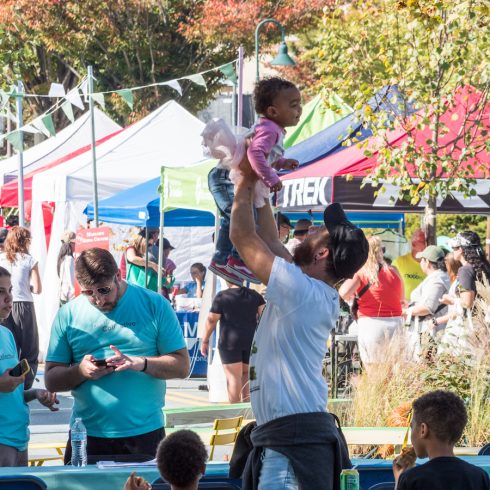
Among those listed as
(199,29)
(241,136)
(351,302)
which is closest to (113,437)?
(241,136)

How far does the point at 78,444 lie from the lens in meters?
5.69

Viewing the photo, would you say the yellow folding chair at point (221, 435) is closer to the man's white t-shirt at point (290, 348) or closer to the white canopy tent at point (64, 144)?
the man's white t-shirt at point (290, 348)

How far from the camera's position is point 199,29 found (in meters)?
31.3

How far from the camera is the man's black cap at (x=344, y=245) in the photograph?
4.14 m

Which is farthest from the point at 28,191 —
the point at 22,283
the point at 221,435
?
the point at 221,435

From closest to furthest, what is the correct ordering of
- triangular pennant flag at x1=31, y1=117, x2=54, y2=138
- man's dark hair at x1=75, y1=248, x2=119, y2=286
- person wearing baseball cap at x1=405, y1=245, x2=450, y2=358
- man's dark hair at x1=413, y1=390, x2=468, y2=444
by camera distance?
man's dark hair at x1=413, y1=390, x2=468, y2=444, man's dark hair at x1=75, y1=248, x2=119, y2=286, person wearing baseball cap at x1=405, y1=245, x2=450, y2=358, triangular pennant flag at x1=31, y1=117, x2=54, y2=138

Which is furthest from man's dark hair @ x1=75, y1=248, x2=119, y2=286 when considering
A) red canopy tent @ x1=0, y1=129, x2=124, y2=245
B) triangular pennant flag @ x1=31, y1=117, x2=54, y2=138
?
red canopy tent @ x1=0, y1=129, x2=124, y2=245

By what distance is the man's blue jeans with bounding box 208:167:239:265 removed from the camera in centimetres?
553

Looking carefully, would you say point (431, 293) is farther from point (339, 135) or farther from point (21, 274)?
point (21, 274)

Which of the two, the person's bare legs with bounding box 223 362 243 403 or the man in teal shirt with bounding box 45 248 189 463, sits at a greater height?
the man in teal shirt with bounding box 45 248 189 463

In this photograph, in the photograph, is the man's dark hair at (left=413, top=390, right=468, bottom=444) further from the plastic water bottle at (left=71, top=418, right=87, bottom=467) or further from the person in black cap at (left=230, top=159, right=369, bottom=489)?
the plastic water bottle at (left=71, top=418, right=87, bottom=467)

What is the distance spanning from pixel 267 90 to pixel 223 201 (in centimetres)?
81

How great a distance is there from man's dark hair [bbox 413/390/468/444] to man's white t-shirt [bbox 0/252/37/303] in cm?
893

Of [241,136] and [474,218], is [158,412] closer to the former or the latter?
[241,136]
